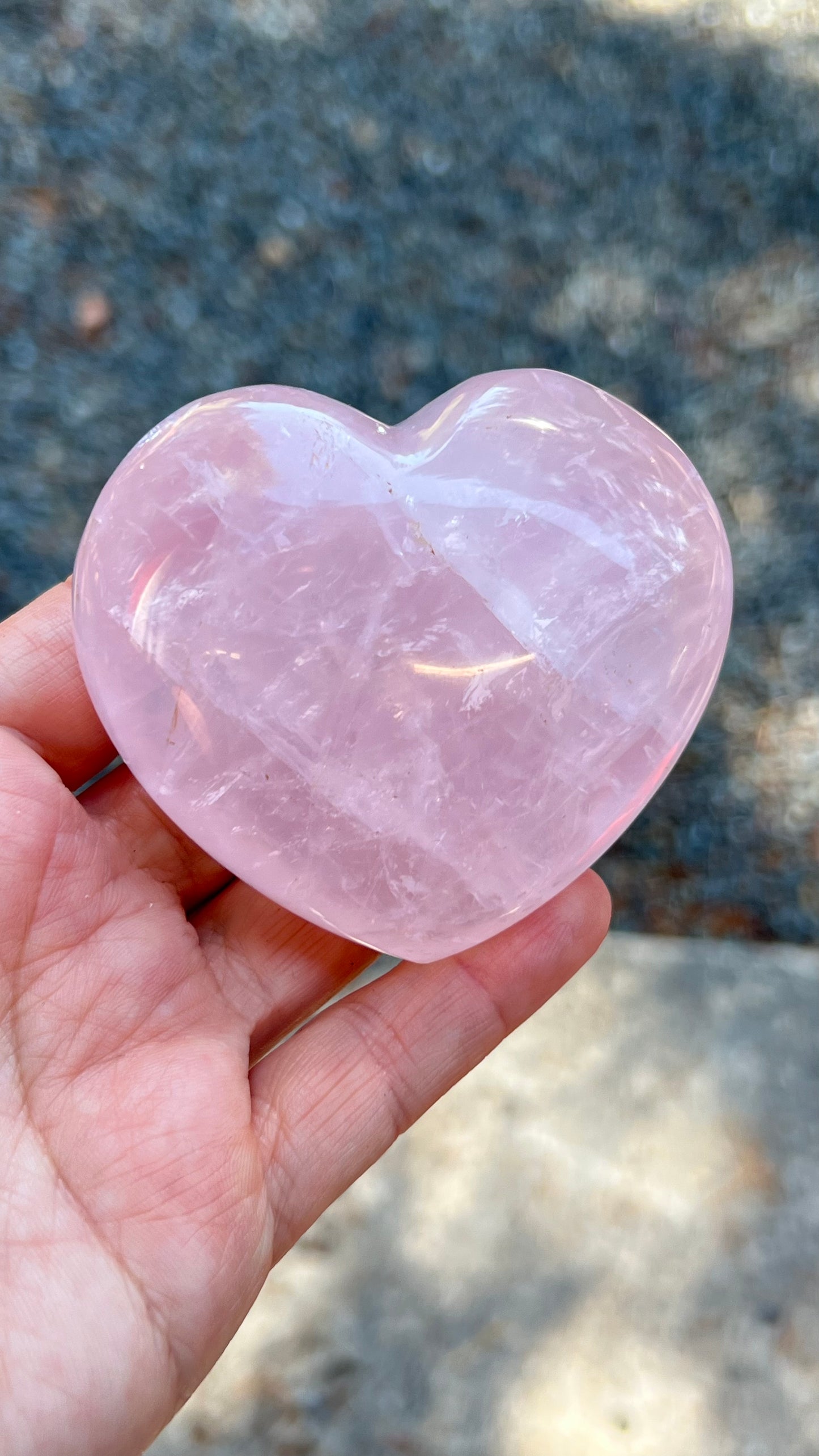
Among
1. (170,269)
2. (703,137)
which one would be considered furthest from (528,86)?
(170,269)

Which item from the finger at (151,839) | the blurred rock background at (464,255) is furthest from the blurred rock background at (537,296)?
the finger at (151,839)

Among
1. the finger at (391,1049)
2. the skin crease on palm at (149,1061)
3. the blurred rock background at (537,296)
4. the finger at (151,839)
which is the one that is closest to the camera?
the skin crease on palm at (149,1061)

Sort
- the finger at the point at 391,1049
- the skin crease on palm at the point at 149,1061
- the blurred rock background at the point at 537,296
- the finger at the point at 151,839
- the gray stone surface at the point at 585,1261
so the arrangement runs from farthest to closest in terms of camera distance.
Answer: the blurred rock background at the point at 537,296
the gray stone surface at the point at 585,1261
the finger at the point at 151,839
the finger at the point at 391,1049
the skin crease on palm at the point at 149,1061

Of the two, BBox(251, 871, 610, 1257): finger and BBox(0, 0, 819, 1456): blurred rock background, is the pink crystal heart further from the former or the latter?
BBox(0, 0, 819, 1456): blurred rock background

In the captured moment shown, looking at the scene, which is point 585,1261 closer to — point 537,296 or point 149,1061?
point 149,1061

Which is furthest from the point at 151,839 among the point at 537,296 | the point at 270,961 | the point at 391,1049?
the point at 537,296

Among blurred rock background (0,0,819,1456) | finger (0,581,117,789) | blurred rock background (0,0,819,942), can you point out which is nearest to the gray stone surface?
blurred rock background (0,0,819,1456)

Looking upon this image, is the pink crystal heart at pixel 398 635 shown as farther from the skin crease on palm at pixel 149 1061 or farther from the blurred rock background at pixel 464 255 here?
the blurred rock background at pixel 464 255

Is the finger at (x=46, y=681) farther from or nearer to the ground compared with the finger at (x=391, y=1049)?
farther from the ground
